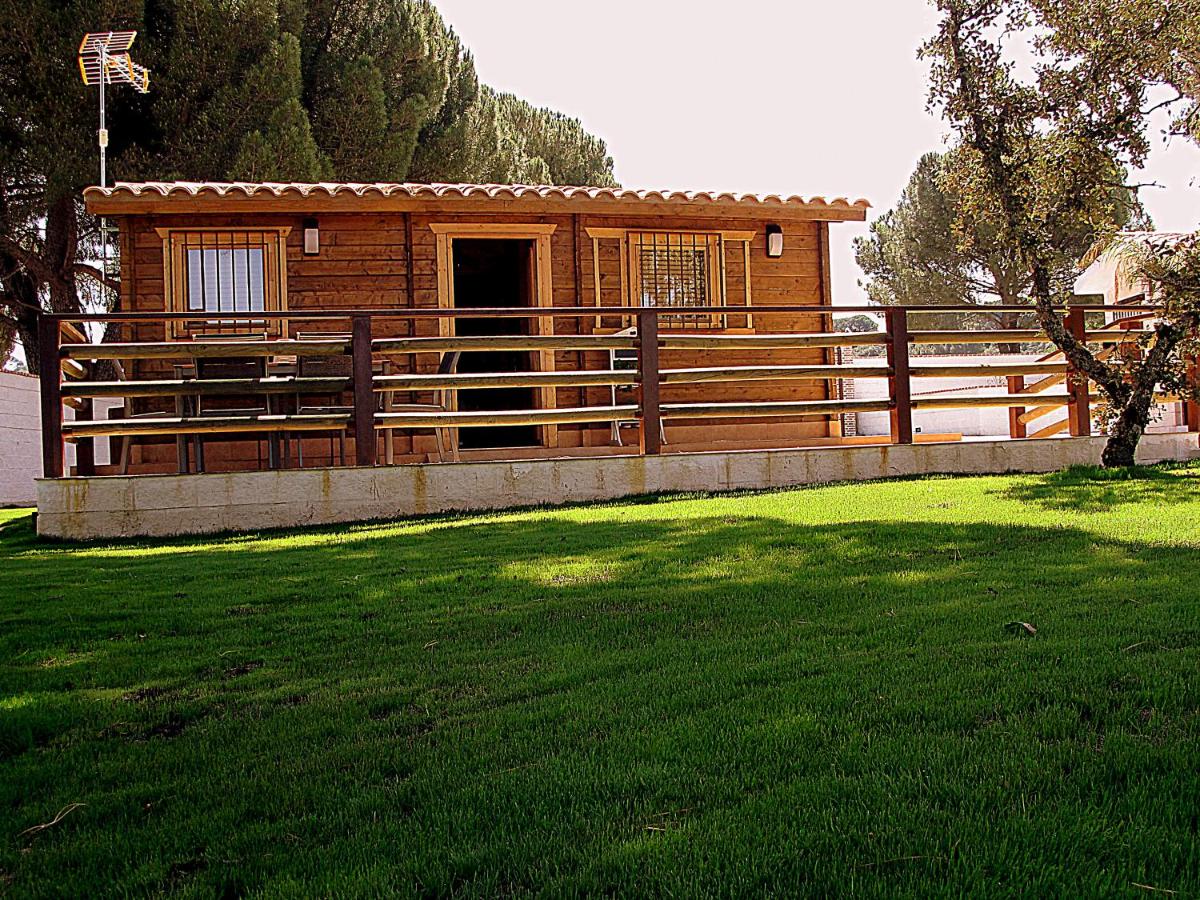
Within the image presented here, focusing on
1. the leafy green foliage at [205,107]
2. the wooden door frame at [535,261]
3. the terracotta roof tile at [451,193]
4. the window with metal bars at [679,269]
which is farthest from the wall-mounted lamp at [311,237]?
the leafy green foliage at [205,107]

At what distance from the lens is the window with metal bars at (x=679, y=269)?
37.4 feet

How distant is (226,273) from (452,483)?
429cm

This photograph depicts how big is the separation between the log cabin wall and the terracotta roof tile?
0.71 ft

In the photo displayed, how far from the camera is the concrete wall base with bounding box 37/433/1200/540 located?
7.51 metres

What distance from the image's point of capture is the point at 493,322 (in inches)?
529

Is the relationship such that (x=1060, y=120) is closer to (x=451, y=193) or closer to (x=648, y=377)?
(x=648, y=377)

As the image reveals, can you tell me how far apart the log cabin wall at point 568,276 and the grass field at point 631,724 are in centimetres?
606

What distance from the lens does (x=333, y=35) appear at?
21.1 m

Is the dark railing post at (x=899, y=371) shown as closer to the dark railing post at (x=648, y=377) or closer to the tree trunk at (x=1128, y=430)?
the tree trunk at (x=1128, y=430)

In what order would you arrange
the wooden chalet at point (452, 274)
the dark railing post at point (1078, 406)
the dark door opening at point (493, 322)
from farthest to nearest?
the dark door opening at point (493, 322), the wooden chalet at point (452, 274), the dark railing post at point (1078, 406)

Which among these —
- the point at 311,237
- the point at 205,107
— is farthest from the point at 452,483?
the point at 205,107

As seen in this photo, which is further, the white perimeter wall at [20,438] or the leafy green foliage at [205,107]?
the leafy green foliage at [205,107]

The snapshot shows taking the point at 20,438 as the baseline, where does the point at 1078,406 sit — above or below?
below

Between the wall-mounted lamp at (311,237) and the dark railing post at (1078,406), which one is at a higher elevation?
the wall-mounted lamp at (311,237)
